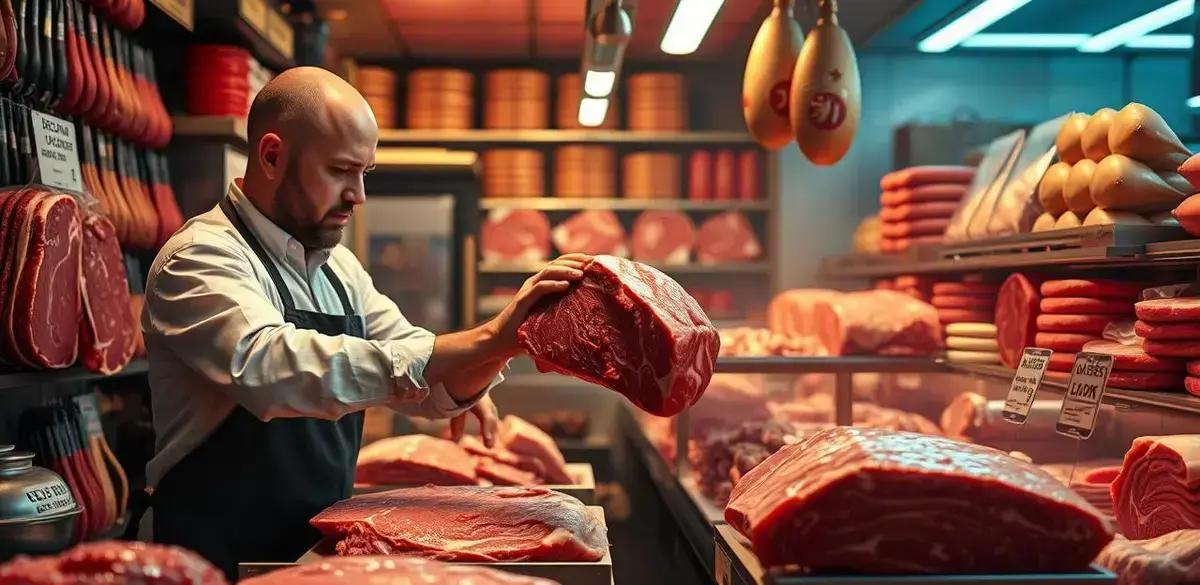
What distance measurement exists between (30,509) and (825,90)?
7.34 ft

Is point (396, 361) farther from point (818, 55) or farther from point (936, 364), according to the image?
point (936, 364)

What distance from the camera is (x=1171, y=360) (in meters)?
2.35

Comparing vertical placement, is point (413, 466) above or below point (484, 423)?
below

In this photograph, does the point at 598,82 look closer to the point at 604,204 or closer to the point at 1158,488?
the point at 1158,488

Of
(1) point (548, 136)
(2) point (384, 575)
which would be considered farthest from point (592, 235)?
(2) point (384, 575)

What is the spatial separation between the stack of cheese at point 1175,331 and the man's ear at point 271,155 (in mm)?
1877

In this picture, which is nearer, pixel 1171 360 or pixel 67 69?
pixel 1171 360

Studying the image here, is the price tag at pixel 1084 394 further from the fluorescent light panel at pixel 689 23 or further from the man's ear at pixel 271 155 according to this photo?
the man's ear at pixel 271 155

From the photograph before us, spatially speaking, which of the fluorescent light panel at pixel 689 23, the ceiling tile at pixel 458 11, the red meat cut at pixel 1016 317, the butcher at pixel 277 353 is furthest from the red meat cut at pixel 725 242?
the butcher at pixel 277 353

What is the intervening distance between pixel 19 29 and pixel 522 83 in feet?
14.5

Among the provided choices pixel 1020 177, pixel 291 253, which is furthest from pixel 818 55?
pixel 291 253

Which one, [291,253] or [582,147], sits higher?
[582,147]

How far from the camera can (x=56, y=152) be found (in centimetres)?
323

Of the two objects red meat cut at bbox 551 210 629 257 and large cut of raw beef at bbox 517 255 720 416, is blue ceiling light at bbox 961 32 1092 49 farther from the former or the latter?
large cut of raw beef at bbox 517 255 720 416
